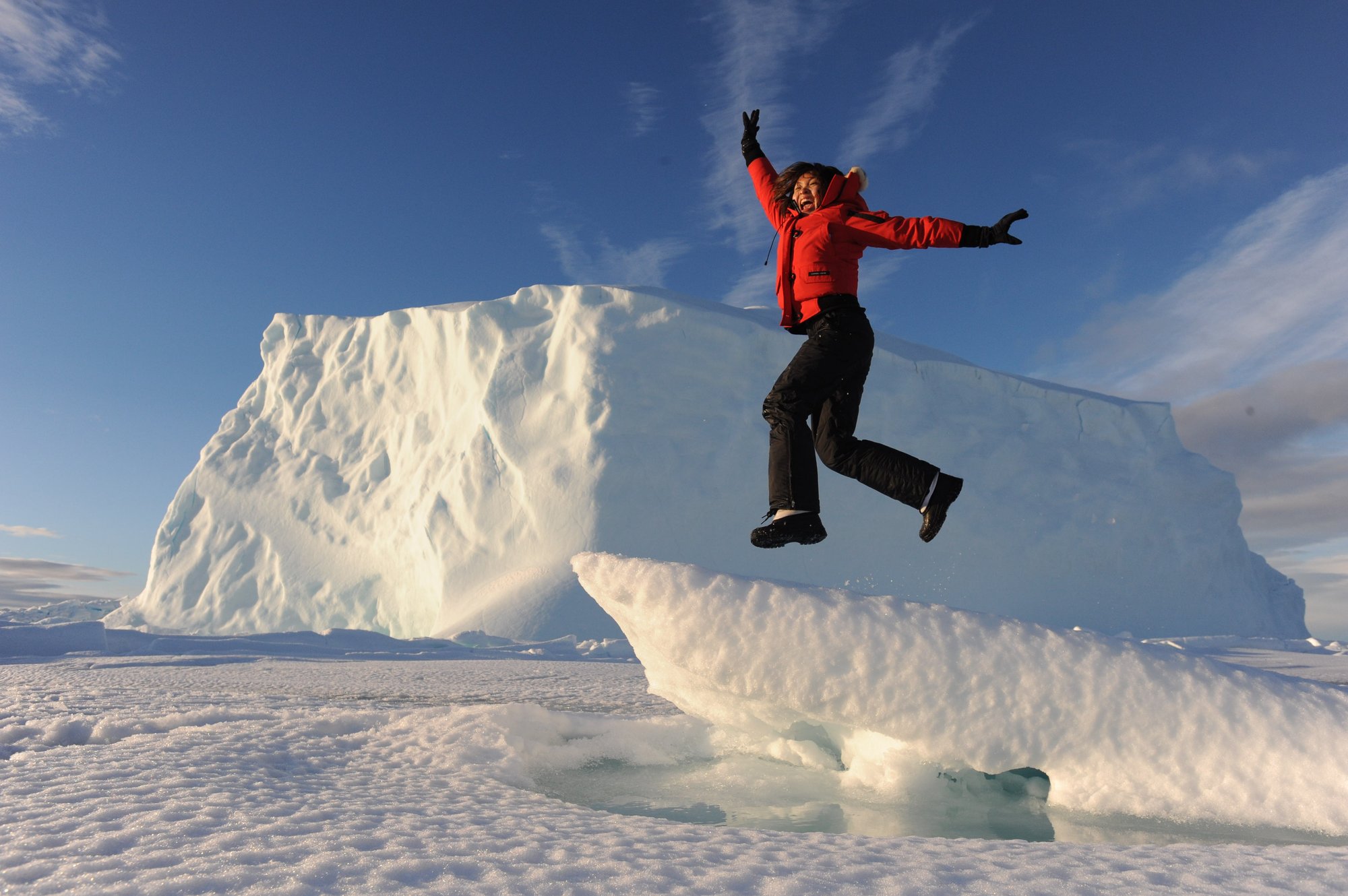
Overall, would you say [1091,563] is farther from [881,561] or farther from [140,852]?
[140,852]

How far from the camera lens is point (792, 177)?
243 centimetres

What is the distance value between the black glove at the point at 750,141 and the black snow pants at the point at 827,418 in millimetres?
662

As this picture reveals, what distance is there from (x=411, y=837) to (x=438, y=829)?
0.30ft

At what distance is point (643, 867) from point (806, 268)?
1.66 m

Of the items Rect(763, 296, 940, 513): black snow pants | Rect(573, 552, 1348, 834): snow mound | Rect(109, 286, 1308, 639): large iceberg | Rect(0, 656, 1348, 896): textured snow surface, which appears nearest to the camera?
Rect(0, 656, 1348, 896): textured snow surface

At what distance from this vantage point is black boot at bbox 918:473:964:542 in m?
2.31

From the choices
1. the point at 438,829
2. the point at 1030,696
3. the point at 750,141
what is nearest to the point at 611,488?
the point at 750,141

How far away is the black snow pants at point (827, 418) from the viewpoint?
7.43ft

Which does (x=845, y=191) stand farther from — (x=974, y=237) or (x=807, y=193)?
(x=974, y=237)

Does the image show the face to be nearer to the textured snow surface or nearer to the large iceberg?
the textured snow surface

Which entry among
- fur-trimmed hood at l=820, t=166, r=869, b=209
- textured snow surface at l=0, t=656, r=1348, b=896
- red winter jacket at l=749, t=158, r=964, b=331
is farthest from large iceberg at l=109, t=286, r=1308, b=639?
fur-trimmed hood at l=820, t=166, r=869, b=209

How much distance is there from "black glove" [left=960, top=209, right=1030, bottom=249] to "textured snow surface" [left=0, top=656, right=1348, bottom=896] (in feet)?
4.54

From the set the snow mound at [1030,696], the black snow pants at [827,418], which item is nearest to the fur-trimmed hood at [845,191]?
the black snow pants at [827,418]

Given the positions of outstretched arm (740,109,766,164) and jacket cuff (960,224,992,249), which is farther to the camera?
outstretched arm (740,109,766,164)
